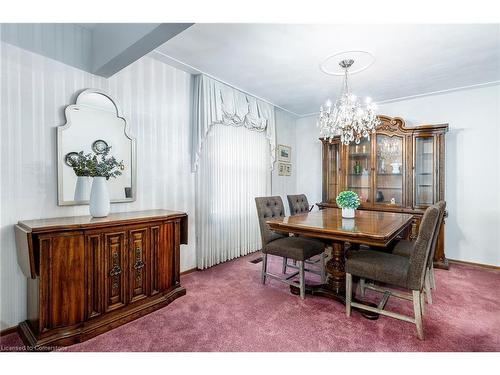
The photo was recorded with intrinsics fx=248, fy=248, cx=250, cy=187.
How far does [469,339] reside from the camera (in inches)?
71.0

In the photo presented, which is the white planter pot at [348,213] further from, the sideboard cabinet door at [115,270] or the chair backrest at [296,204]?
the sideboard cabinet door at [115,270]

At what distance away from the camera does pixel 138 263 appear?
2.15m

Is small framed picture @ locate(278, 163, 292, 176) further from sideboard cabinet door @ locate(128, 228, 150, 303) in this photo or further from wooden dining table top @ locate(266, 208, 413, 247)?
sideboard cabinet door @ locate(128, 228, 150, 303)

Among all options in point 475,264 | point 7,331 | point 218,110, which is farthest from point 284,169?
point 7,331

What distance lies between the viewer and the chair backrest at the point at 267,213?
2.77 meters

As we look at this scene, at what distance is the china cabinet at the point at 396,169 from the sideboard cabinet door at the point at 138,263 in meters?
Result: 3.09

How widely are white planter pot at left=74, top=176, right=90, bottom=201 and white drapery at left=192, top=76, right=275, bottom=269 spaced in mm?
1213

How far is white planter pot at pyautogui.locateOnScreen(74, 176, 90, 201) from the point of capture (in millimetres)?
2168

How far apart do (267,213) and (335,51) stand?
6.12 feet

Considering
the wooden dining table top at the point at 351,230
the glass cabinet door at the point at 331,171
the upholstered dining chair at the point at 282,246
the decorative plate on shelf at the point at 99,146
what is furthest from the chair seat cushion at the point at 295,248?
the decorative plate on shelf at the point at 99,146

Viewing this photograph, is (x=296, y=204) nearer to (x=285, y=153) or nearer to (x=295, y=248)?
(x=295, y=248)

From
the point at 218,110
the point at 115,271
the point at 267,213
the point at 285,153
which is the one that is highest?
the point at 218,110

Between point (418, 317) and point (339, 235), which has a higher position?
point (339, 235)

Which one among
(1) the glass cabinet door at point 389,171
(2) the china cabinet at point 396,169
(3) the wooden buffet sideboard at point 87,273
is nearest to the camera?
(3) the wooden buffet sideboard at point 87,273
